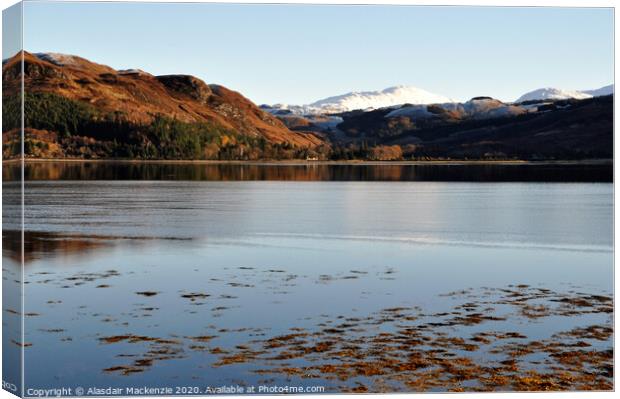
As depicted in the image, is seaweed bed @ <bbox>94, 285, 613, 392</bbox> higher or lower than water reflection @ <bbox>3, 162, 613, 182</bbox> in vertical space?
lower

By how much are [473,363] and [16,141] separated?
28.5 feet

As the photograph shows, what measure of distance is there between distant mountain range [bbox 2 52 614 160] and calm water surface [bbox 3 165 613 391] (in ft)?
14.4

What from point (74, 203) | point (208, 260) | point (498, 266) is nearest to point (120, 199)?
point (74, 203)

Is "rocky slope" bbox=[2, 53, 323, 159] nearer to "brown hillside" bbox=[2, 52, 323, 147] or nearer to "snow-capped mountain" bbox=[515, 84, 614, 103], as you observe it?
"brown hillside" bbox=[2, 52, 323, 147]

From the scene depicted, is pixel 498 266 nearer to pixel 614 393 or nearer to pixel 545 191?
pixel 614 393

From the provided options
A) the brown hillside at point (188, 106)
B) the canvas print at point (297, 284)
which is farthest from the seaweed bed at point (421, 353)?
the brown hillside at point (188, 106)

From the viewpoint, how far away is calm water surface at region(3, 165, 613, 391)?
1442cm

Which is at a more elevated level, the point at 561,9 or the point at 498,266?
the point at 561,9

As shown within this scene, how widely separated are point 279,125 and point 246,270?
133 feet

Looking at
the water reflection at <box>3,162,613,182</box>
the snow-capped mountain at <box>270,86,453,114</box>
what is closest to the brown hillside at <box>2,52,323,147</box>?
the water reflection at <box>3,162,613,182</box>

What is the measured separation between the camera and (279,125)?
202 ft

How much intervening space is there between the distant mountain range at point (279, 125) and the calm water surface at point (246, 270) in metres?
→ 4.38

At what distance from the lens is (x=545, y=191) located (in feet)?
178

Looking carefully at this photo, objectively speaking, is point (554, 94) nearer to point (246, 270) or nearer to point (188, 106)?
point (246, 270)
